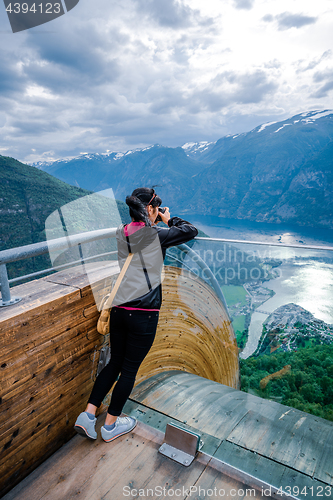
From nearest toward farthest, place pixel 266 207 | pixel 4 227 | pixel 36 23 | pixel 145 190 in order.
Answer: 1. pixel 145 190
2. pixel 36 23
3. pixel 4 227
4. pixel 266 207

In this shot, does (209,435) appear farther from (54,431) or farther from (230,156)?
(230,156)

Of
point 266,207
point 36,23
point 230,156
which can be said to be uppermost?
point 230,156

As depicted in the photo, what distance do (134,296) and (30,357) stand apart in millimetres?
591

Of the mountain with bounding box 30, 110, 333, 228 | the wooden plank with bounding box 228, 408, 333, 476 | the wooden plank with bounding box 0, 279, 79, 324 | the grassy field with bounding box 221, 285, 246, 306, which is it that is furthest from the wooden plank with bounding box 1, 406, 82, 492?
the mountain with bounding box 30, 110, 333, 228

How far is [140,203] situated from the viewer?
1.54 meters

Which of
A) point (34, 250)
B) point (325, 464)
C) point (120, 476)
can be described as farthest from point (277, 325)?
point (34, 250)

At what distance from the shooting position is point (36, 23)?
3555 millimetres

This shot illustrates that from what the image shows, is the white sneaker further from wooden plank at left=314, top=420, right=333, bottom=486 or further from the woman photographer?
wooden plank at left=314, top=420, right=333, bottom=486

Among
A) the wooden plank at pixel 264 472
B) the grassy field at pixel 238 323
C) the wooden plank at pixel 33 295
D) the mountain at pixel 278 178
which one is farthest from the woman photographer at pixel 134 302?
the mountain at pixel 278 178

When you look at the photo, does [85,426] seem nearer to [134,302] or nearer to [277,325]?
[134,302]

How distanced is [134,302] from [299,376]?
120 inches

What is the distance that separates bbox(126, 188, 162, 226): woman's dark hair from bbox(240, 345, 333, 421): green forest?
2.57 m

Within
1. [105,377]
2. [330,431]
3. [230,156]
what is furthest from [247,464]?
[230,156]

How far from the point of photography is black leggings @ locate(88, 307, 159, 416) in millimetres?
1501
